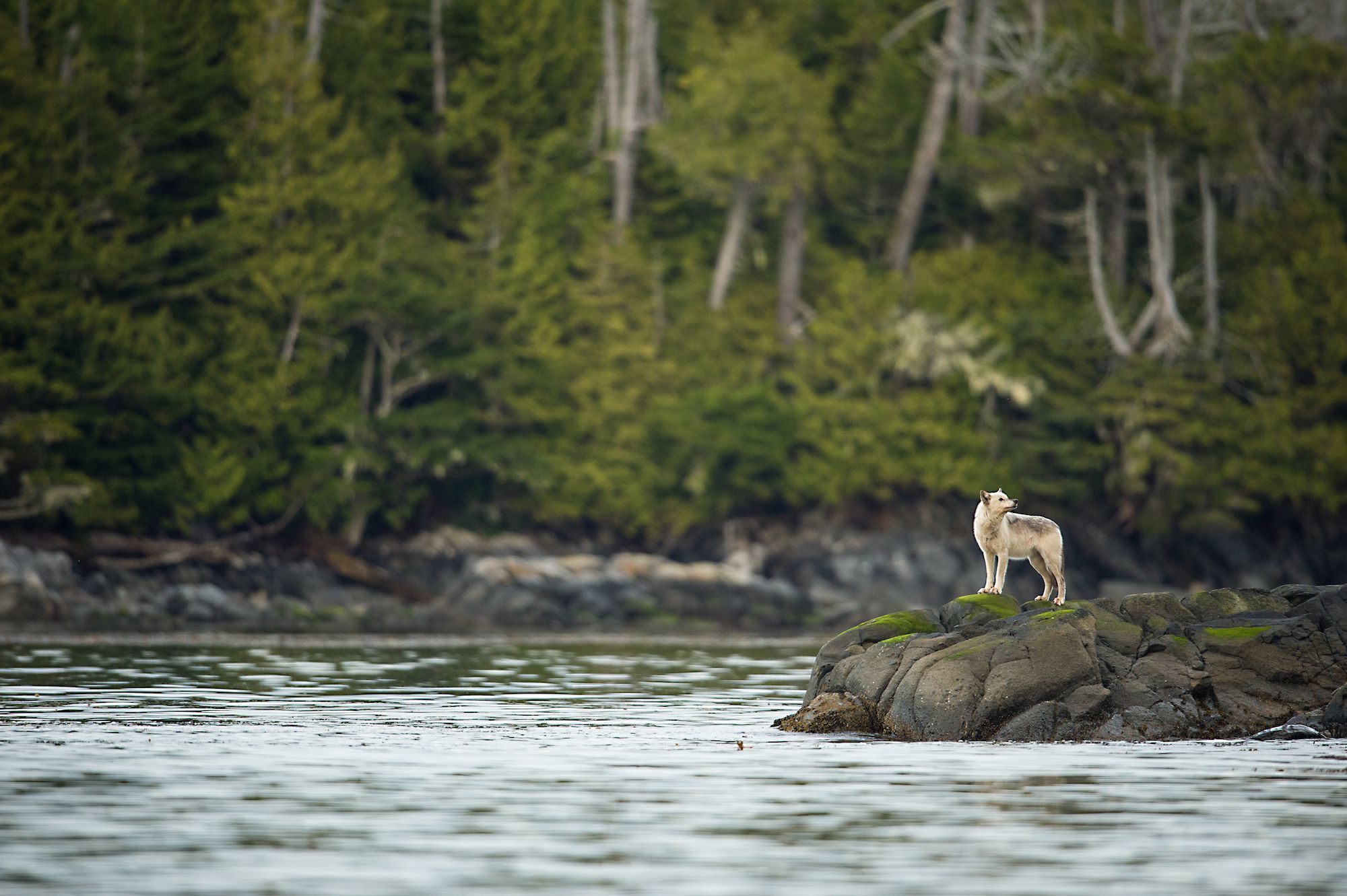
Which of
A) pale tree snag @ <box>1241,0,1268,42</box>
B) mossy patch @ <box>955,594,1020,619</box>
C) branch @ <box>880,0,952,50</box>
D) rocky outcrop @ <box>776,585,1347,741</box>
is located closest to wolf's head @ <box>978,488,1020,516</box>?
mossy patch @ <box>955,594,1020,619</box>

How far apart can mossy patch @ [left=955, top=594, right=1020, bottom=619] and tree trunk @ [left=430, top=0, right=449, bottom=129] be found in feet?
148

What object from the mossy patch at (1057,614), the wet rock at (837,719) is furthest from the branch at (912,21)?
the wet rock at (837,719)

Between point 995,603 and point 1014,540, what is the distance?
2.55 ft

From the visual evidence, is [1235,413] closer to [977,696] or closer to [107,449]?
[107,449]

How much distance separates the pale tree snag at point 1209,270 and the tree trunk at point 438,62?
24.4m

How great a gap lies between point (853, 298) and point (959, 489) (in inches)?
283

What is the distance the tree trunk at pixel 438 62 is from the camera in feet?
218

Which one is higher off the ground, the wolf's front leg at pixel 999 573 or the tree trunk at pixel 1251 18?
the tree trunk at pixel 1251 18

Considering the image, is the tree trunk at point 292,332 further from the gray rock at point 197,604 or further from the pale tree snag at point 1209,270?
the pale tree snag at point 1209,270

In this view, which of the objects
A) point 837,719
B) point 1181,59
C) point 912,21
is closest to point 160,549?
point 912,21

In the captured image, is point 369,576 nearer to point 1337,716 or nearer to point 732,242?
point 732,242

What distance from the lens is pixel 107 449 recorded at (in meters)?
53.5

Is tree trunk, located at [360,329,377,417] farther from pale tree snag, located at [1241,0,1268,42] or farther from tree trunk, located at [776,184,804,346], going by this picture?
pale tree snag, located at [1241,0,1268,42]

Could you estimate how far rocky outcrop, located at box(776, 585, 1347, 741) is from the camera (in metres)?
21.4
